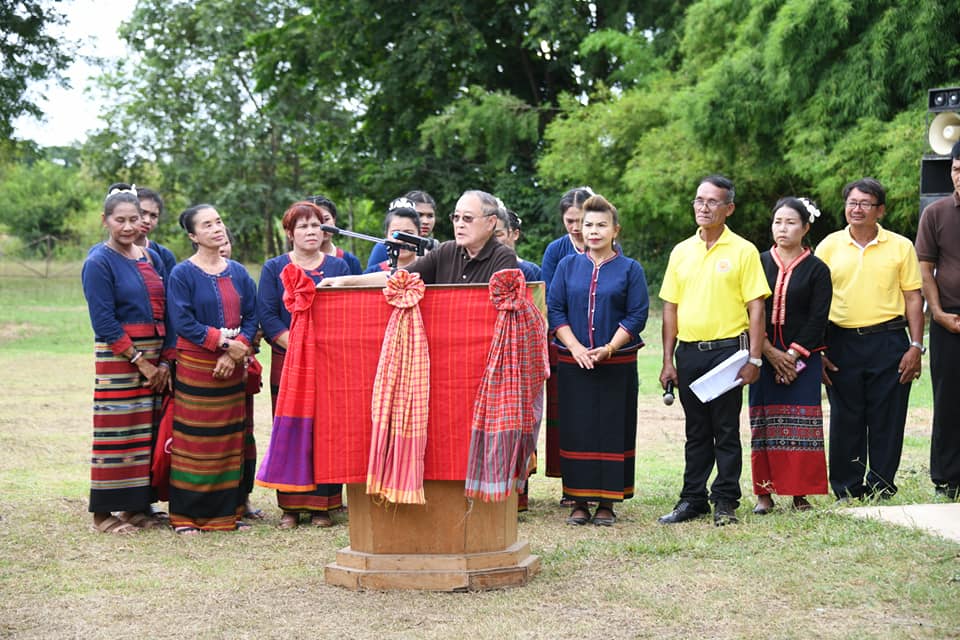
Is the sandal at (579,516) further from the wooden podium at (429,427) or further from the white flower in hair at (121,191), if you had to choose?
the white flower in hair at (121,191)

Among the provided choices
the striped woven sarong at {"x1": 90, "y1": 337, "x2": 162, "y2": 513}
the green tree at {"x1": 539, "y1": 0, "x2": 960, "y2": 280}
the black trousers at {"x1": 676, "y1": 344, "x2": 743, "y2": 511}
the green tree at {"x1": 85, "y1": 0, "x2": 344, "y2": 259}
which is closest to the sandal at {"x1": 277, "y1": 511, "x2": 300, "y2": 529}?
the striped woven sarong at {"x1": 90, "y1": 337, "x2": 162, "y2": 513}

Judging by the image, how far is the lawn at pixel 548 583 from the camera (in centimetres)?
440

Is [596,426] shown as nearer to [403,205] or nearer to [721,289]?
[721,289]

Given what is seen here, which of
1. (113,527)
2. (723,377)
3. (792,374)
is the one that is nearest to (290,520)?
(113,527)

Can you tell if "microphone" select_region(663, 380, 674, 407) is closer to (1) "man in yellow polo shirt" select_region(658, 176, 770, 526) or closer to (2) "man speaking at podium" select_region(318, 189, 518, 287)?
(1) "man in yellow polo shirt" select_region(658, 176, 770, 526)

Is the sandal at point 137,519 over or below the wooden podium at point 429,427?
below

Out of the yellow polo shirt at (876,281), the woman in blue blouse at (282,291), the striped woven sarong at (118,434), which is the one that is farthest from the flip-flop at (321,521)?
the yellow polo shirt at (876,281)

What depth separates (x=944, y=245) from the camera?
259 inches

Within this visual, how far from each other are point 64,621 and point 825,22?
48.9 ft

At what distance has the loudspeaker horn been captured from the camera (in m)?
10.7

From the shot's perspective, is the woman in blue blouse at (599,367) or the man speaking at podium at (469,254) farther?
the woman in blue blouse at (599,367)

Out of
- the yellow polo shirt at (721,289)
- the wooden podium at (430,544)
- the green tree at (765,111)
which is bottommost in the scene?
the wooden podium at (430,544)

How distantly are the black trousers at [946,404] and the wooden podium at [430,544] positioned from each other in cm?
291

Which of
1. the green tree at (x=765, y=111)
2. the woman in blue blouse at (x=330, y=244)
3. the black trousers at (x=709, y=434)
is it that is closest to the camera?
the black trousers at (x=709, y=434)
